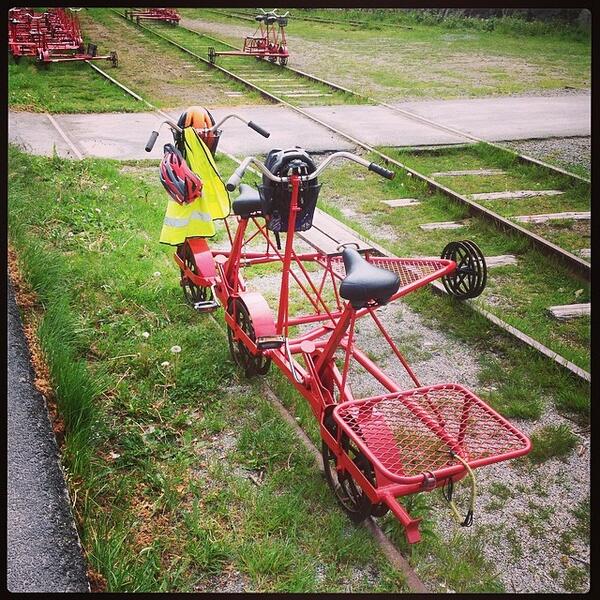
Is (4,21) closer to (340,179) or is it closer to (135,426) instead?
(135,426)

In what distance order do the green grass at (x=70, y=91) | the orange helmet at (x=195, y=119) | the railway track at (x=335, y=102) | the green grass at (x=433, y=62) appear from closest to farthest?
1. the orange helmet at (x=195, y=119)
2. the railway track at (x=335, y=102)
3. the green grass at (x=70, y=91)
4. the green grass at (x=433, y=62)

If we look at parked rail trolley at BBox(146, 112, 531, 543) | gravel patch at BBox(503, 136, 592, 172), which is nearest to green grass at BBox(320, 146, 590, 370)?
gravel patch at BBox(503, 136, 592, 172)

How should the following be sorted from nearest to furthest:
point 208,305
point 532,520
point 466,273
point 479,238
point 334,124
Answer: point 532,520
point 208,305
point 466,273
point 479,238
point 334,124

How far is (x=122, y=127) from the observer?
6672mm

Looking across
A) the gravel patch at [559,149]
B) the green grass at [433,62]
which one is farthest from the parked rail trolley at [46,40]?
the gravel patch at [559,149]

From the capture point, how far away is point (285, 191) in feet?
9.04

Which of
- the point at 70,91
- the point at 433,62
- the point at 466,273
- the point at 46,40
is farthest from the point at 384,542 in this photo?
the point at 433,62

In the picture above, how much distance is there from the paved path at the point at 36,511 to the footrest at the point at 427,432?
88 cm

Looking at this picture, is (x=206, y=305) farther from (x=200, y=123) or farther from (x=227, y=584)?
(x=227, y=584)

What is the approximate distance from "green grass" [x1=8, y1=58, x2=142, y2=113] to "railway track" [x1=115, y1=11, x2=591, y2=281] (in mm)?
927

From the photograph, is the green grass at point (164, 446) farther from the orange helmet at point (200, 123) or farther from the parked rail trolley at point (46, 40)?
the parked rail trolley at point (46, 40)

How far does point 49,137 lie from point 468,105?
459 cm

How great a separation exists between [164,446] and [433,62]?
7.63 meters

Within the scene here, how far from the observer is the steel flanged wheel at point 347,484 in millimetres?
2342
